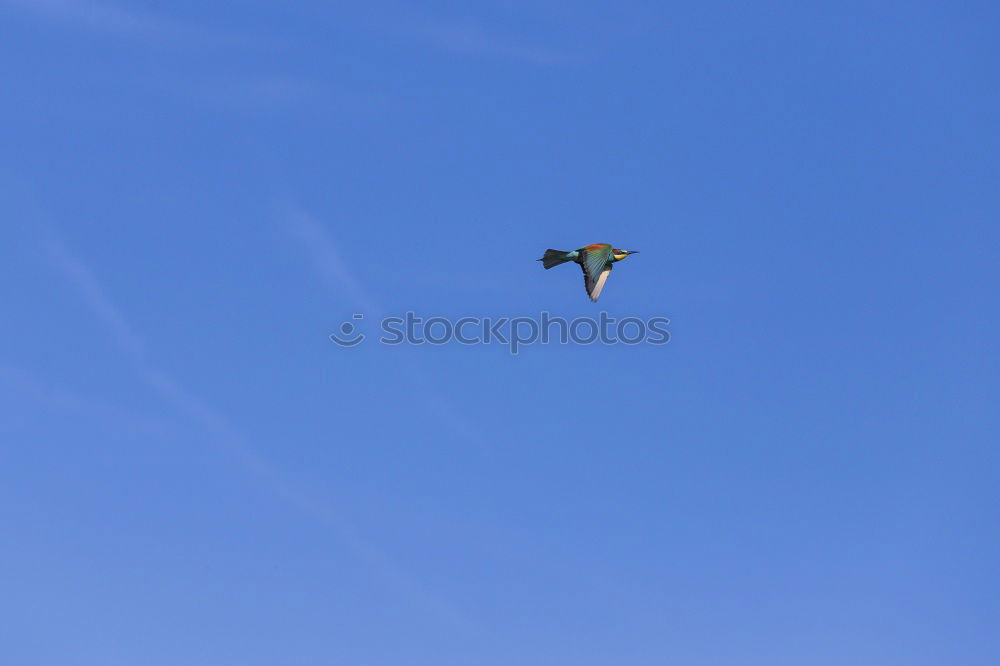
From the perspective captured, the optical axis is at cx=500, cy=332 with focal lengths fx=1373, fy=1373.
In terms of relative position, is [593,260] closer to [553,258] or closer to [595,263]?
[595,263]

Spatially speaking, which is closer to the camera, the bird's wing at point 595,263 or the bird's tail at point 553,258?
the bird's wing at point 595,263

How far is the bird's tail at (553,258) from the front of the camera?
303 feet

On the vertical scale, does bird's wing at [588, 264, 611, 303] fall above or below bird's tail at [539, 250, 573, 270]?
below

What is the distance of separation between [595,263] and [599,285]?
2.36 m

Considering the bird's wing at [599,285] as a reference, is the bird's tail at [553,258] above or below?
above

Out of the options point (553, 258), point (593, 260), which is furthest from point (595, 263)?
point (553, 258)

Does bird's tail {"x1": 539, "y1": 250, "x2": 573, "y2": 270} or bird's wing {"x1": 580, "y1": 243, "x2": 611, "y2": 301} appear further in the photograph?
bird's tail {"x1": 539, "y1": 250, "x2": 573, "y2": 270}

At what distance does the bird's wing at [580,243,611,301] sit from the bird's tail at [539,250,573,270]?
6.85 ft

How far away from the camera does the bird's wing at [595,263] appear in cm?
8831

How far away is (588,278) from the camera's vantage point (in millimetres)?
88375

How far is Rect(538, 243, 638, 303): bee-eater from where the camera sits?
288 feet

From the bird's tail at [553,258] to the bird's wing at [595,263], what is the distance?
6.85ft

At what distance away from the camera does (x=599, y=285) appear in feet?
288

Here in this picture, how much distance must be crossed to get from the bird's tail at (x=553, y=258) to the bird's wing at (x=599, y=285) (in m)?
3.35
